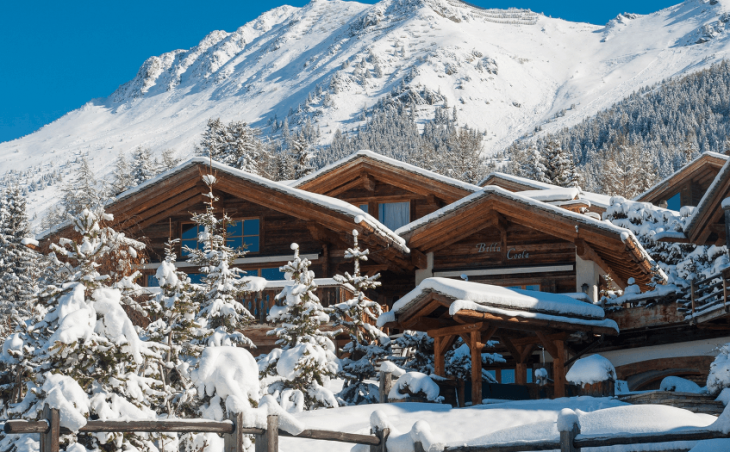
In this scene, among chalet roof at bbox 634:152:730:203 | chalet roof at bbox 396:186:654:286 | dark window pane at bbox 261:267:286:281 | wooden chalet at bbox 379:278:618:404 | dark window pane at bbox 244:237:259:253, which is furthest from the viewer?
chalet roof at bbox 634:152:730:203

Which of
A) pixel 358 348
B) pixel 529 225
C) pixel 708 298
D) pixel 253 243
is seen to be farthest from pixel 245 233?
pixel 708 298

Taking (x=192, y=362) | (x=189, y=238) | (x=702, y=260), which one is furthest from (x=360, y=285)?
(x=702, y=260)

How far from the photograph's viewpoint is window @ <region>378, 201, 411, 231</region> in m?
26.1

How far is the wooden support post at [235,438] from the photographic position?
27.0 feet

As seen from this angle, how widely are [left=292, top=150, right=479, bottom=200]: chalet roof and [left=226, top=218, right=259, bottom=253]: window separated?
295 cm

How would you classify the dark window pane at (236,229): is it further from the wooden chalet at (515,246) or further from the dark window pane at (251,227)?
the wooden chalet at (515,246)

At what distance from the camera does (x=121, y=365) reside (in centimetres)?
1069

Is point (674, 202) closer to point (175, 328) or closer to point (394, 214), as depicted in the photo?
point (394, 214)

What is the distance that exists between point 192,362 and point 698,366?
12608mm

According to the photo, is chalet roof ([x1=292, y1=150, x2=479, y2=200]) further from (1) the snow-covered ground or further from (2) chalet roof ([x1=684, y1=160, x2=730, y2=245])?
(1) the snow-covered ground

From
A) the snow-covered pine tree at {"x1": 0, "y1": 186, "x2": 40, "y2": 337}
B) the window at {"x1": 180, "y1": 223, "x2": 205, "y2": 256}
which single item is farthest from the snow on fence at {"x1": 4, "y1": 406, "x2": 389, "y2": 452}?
the snow-covered pine tree at {"x1": 0, "y1": 186, "x2": 40, "y2": 337}

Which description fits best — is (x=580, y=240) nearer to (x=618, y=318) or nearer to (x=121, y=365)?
(x=618, y=318)

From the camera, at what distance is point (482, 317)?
16.0 meters

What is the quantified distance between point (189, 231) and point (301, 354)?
34.9ft
